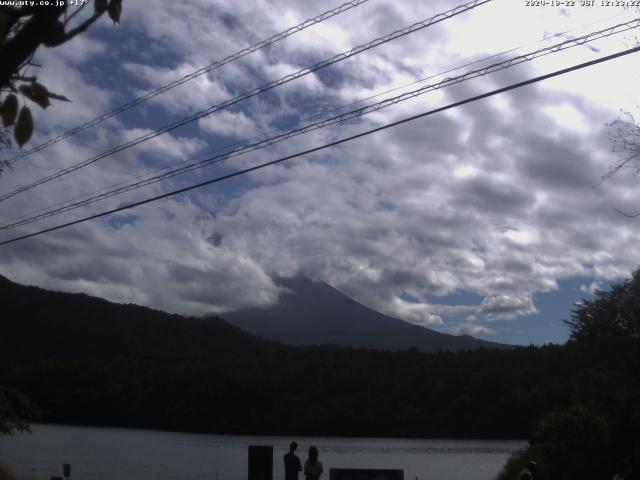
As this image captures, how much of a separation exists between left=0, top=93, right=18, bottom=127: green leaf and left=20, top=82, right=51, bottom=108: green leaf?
7 centimetres

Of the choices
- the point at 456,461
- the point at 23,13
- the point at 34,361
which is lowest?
the point at 456,461

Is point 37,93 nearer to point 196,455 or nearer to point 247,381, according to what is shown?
point 196,455

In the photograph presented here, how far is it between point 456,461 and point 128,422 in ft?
135

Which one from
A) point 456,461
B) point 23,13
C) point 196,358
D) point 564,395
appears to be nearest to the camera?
point 23,13

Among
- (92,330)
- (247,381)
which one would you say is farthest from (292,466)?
(92,330)

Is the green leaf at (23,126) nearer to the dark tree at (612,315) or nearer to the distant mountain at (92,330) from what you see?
the dark tree at (612,315)

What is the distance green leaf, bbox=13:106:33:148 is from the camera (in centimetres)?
321

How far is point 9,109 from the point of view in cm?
322

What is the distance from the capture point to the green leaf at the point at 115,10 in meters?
3.51

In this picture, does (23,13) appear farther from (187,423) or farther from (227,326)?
(227,326)

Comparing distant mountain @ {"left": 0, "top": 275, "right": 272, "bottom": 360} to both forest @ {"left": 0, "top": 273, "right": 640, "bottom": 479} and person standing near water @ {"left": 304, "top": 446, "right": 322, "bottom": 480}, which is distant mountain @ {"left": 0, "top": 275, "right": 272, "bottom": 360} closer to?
forest @ {"left": 0, "top": 273, "right": 640, "bottom": 479}

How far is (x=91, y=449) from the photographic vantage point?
5759cm

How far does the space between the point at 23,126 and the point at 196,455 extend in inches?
2169

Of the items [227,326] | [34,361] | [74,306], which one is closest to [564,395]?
[34,361]
